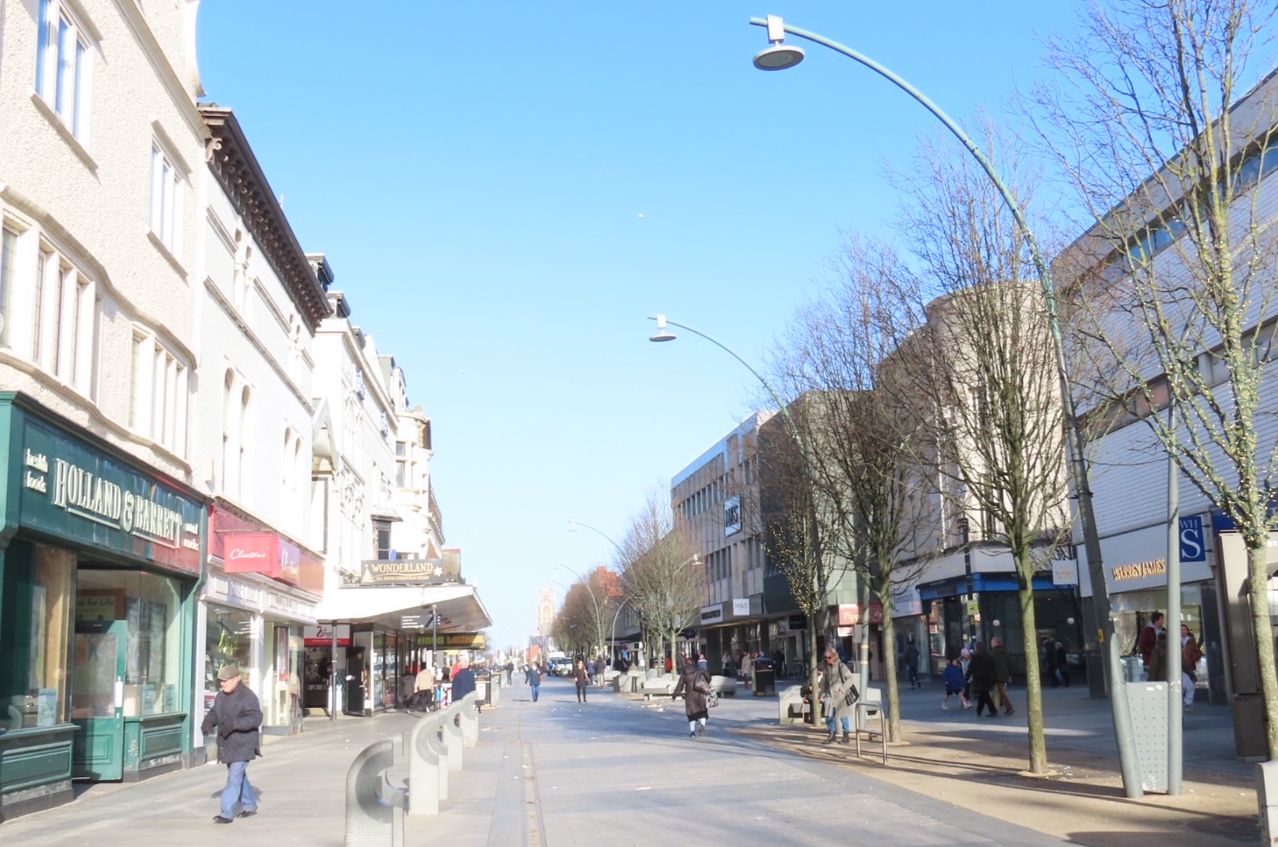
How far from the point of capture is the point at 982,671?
2906cm

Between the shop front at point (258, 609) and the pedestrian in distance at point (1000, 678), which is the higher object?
the shop front at point (258, 609)

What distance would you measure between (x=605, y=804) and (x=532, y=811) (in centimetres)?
93

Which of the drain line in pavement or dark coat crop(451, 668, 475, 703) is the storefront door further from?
dark coat crop(451, 668, 475, 703)

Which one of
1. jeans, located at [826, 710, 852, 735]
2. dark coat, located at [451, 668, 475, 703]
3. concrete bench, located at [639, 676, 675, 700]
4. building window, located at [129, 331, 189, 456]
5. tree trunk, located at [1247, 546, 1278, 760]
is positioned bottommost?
concrete bench, located at [639, 676, 675, 700]

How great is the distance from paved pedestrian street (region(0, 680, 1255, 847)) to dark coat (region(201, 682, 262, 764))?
0.74m

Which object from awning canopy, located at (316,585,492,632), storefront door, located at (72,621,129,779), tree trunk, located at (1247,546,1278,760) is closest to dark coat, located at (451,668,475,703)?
awning canopy, located at (316,585,492,632)

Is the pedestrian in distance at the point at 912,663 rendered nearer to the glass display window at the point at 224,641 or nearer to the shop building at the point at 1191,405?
the shop building at the point at 1191,405

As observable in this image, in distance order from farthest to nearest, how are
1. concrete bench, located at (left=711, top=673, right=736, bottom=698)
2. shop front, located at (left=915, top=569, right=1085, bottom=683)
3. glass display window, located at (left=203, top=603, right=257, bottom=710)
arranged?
concrete bench, located at (left=711, top=673, right=736, bottom=698), shop front, located at (left=915, top=569, right=1085, bottom=683), glass display window, located at (left=203, top=603, right=257, bottom=710)

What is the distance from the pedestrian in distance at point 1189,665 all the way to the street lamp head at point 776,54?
17093 mm

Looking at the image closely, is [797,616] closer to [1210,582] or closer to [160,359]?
[1210,582]

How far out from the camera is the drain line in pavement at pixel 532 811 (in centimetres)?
1258

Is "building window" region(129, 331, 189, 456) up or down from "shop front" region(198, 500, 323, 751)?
up

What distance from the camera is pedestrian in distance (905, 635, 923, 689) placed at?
48344 mm

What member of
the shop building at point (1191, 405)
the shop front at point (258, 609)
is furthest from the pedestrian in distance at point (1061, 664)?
the shop front at point (258, 609)
